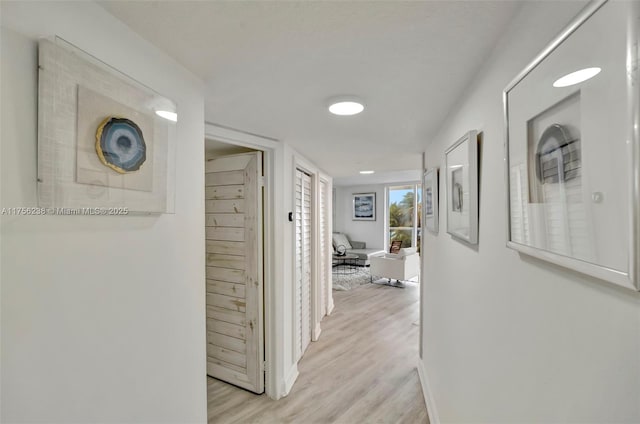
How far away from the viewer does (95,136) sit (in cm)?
80

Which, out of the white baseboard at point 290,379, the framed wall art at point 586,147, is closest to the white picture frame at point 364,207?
the white baseboard at point 290,379

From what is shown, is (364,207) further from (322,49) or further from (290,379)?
(322,49)

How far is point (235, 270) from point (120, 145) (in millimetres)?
1891

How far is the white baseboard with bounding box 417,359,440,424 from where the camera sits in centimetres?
204

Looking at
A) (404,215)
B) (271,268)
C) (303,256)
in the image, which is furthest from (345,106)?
(404,215)

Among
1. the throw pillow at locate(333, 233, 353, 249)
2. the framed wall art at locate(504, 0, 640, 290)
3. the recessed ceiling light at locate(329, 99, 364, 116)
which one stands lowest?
the throw pillow at locate(333, 233, 353, 249)

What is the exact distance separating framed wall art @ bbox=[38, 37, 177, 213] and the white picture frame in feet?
24.5

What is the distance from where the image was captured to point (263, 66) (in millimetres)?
1195

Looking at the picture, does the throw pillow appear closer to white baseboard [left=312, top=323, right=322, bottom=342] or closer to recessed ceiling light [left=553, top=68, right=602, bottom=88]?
white baseboard [left=312, top=323, right=322, bottom=342]

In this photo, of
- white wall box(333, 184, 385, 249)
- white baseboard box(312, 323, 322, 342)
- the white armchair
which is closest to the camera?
white baseboard box(312, 323, 322, 342)

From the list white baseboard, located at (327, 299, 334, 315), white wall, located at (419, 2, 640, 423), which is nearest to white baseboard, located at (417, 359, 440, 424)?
white wall, located at (419, 2, 640, 423)

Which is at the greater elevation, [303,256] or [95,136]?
[95,136]

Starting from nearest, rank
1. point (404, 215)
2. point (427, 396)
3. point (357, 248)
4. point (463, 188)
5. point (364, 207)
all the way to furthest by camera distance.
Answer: point (463, 188)
point (427, 396)
point (404, 215)
point (357, 248)
point (364, 207)

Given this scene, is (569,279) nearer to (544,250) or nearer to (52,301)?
(544,250)
